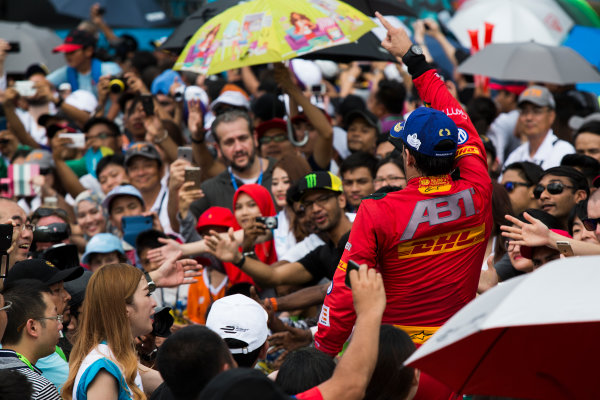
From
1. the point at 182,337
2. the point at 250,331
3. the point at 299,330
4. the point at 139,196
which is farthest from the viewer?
the point at 139,196

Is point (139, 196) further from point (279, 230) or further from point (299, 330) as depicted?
point (299, 330)

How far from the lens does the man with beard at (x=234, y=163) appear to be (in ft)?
23.7

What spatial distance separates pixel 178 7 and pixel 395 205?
12.6m

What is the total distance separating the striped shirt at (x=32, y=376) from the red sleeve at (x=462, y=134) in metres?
2.16

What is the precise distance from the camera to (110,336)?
4.12 metres

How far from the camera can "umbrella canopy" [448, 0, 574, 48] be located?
35.1 ft

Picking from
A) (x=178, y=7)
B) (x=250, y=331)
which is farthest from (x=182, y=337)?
(x=178, y=7)

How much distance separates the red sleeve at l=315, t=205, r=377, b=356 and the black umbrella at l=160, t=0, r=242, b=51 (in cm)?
399

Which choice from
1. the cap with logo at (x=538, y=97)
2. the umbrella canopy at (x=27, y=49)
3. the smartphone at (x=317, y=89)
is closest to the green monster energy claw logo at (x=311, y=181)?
the smartphone at (x=317, y=89)

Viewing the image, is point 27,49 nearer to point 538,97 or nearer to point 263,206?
point 263,206

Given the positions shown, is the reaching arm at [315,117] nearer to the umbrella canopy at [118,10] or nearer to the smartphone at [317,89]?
the smartphone at [317,89]

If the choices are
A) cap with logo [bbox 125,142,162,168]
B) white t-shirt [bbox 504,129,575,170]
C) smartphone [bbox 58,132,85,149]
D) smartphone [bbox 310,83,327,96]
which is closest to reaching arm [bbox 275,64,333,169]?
smartphone [bbox 310,83,327,96]

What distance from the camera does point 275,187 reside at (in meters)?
6.96

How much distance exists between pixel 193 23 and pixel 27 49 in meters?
6.43
